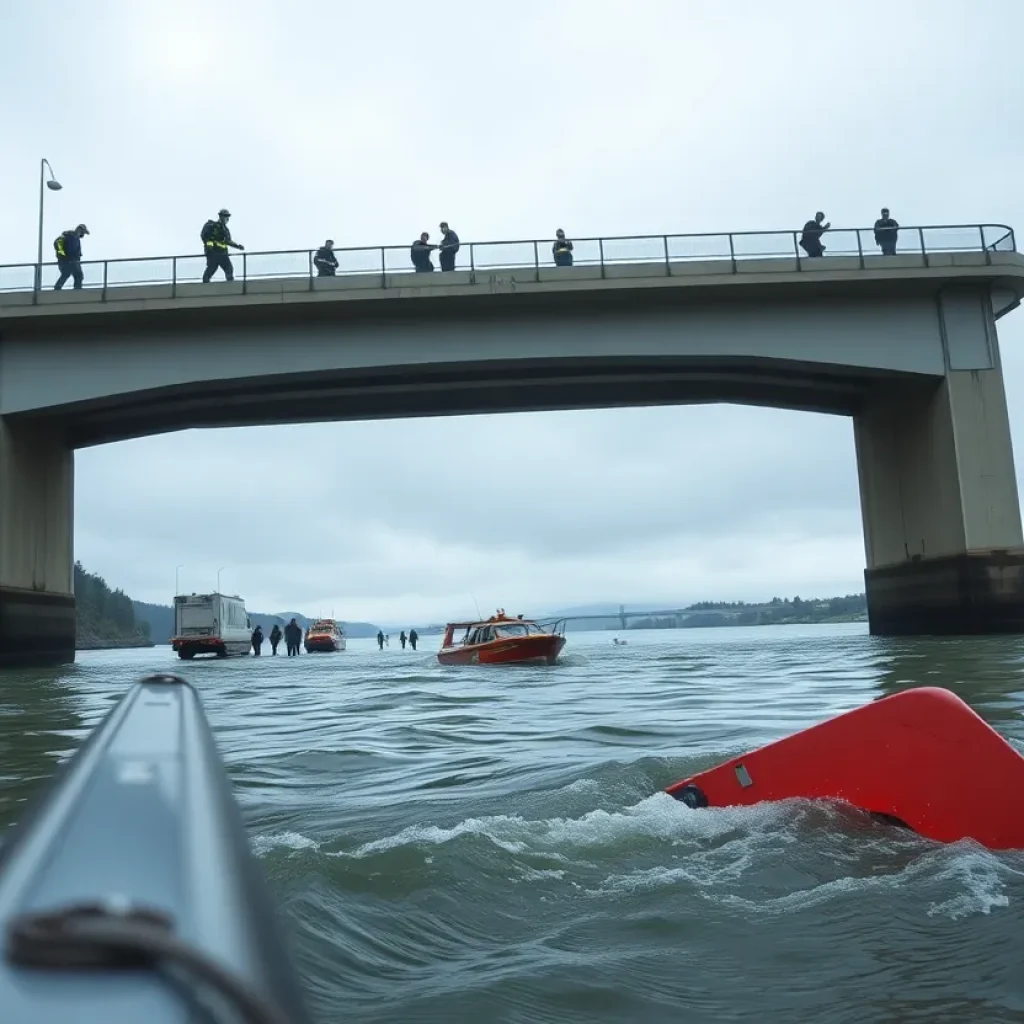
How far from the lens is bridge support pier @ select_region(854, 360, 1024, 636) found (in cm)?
2275

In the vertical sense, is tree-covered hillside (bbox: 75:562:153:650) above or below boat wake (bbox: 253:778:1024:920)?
above

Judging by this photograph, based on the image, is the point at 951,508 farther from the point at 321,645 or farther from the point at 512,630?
the point at 321,645

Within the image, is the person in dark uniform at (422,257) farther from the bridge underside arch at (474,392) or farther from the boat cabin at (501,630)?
the boat cabin at (501,630)

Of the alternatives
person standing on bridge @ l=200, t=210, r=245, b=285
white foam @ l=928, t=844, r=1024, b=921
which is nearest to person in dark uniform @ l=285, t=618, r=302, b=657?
person standing on bridge @ l=200, t=210, r=245, b=285

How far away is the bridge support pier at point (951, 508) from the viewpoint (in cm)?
2275

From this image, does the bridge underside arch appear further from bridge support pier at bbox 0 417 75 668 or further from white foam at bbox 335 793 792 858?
white foam at bbox 335 793 792 858

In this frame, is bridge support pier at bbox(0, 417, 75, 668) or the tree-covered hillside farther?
the tree-covered hillside

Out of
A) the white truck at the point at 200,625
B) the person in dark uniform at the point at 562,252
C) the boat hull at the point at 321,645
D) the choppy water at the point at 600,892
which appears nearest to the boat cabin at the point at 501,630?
the person in dark uniform at the point at 562,252

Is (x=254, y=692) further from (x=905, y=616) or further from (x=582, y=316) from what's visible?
(x=905, y=616)

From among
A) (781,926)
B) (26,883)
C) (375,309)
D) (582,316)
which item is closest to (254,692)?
(375,309)

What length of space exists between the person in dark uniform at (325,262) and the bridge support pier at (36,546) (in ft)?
28.5

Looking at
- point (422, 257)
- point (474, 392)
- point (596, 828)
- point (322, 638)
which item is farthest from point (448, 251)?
point (322, 638)

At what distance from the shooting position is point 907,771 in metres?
4.24

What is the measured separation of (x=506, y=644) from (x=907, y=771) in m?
19.5
